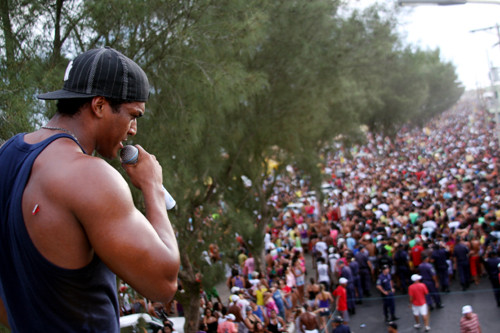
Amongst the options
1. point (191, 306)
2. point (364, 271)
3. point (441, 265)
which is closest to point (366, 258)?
point (364, 271)

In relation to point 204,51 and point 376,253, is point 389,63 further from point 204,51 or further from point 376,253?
point 204,51

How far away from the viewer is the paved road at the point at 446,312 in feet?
34.1

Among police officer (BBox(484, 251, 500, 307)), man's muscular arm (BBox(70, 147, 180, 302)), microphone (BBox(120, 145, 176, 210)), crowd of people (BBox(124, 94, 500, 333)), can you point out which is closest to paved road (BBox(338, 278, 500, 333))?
crowd of people (BBox(124, 94, 500, 333))

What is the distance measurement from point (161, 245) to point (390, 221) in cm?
1702

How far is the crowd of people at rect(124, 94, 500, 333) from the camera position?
10.5 meters

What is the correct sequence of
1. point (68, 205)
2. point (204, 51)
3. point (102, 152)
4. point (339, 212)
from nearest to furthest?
point (68, 205)
point (102, 152)
point (204, 51)
point (339, 212)

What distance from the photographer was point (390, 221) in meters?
17.4

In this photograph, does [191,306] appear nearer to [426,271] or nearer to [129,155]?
[426,271]

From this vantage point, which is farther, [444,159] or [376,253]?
[444,159]

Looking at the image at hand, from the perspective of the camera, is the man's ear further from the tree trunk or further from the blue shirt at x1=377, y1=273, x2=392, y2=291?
the blue shirt at x1=377, y1=273, x2=392, y2=291

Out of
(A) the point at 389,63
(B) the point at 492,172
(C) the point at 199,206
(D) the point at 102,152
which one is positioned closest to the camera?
(D) the point at 102,152

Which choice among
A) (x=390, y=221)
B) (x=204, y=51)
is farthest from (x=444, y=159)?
(x=204, y=51)

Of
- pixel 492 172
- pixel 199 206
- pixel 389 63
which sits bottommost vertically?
pixel 199 206

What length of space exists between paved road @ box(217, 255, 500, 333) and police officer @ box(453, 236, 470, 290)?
9.9 inches
